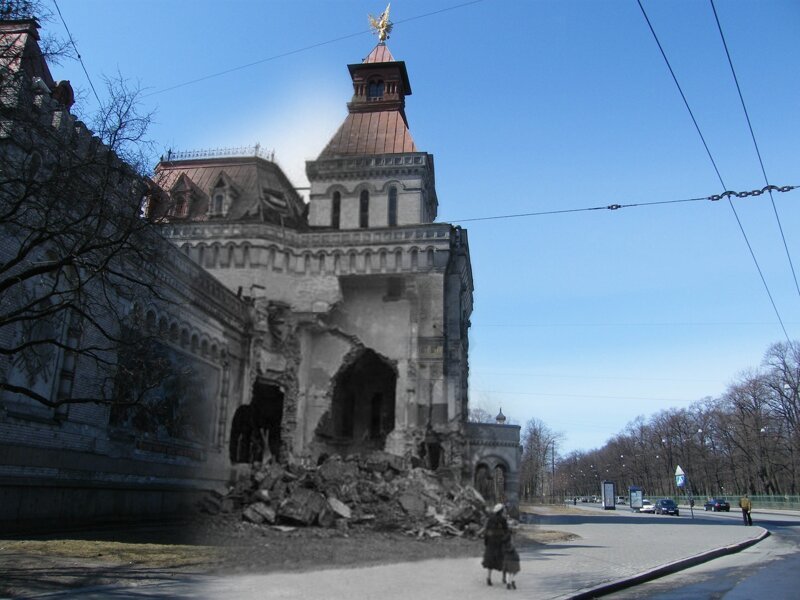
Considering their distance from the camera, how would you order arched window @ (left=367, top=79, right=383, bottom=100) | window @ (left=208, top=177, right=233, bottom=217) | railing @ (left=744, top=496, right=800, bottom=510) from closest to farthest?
window @ (left=208, top=177, right=233, bottom=217) < arched window @ (left=367, top=79, right=383, bottom=100) < railing @ (left=744, top=496, right=800, bottom=510)

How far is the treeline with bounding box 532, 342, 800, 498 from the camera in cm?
6756

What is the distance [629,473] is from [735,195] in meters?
117

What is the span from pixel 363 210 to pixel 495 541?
2472cm

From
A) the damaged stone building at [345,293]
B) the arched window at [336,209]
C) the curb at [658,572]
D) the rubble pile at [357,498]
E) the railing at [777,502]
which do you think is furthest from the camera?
the railing at [777,502]

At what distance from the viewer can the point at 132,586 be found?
9.14m

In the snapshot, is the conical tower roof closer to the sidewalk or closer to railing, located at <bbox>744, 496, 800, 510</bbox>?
the sidewalk

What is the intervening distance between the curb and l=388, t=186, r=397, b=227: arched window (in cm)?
1972

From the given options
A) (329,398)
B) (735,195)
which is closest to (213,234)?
(329,398)

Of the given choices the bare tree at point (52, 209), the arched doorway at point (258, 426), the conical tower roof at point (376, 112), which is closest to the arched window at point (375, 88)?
the conical tower roof at point (376, 112)

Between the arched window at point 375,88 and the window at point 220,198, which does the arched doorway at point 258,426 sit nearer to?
the window at point 220,198

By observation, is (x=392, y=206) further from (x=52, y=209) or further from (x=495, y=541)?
(x=495, y=541)

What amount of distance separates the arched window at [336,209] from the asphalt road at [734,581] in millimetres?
22247

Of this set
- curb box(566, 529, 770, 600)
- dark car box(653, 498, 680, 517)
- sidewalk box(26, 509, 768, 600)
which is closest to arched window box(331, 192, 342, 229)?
sidewalk box(26, 509, 768, 600)

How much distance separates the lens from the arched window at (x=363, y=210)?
33.0m
